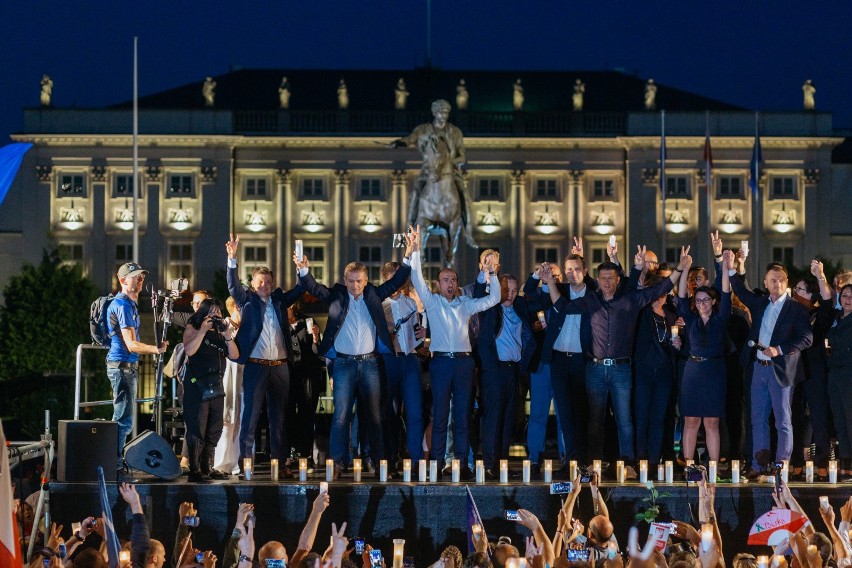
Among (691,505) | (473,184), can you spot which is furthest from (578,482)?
(473,184)

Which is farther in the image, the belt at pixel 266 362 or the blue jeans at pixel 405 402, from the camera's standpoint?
the blue jeans at pixel 405 402

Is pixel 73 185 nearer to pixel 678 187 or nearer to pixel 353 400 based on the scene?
pixel 678 187

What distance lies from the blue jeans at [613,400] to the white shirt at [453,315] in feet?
3.22

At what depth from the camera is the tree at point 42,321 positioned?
51.8m

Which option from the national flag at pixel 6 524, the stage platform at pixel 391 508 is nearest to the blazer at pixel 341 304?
the stage platform at pixel 391 508

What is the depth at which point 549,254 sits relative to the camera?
2625 inches

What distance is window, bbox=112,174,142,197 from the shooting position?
212 feet

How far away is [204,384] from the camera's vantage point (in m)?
12.0

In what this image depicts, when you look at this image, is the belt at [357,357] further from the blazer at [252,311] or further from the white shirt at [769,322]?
the white shirt at [769,322]

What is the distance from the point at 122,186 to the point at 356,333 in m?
54.2

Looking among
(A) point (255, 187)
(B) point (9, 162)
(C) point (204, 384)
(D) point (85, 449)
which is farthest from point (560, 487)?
(A) point (255, 187)

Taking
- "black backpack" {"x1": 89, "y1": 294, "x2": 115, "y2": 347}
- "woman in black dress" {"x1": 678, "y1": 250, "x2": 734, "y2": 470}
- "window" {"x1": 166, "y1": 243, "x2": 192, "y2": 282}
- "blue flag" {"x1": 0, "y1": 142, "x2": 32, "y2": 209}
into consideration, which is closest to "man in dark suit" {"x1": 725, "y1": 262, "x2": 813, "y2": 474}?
"woman in black dress" {"x1": 678, "y1": 250, "x2": 734, "y2": 470}

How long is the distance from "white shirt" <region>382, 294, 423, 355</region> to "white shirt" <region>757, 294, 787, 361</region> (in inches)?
112

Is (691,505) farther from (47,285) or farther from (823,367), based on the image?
(47,285)
